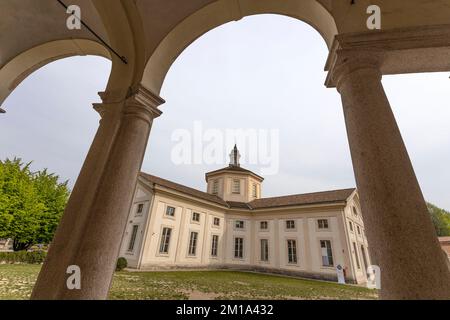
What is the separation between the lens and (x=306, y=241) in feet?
61.2

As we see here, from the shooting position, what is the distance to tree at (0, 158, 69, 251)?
16.5 meters

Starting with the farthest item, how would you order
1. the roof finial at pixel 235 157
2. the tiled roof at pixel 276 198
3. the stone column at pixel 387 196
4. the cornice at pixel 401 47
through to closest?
the roof finial at pixel 235 157 → the tiled roof at pixel 276 198 → the cornice at pixel 401 47 → the stone column at pixel 387 196

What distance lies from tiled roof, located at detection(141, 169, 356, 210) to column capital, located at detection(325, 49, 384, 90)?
56.0 ft

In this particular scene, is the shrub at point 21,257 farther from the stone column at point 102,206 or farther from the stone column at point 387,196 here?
the stone column at point 387,196

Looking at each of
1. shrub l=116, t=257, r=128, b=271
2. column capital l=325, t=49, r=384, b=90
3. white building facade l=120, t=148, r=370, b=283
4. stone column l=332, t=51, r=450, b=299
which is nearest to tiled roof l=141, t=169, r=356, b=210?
white building facade l=120, t=148, r=370, b=283

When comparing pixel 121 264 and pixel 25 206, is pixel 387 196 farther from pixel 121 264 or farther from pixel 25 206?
pixel 25 206

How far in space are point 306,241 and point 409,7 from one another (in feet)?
64.4

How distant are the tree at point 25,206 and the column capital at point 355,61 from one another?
23719 mm

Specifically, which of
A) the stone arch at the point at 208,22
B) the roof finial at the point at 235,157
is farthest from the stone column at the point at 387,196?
the roof finial at the point at 235,157

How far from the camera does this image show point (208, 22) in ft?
10.7

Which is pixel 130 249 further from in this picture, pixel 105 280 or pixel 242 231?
pixel 105 280

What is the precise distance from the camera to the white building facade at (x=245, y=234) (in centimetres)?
1673

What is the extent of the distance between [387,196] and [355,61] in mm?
1388
